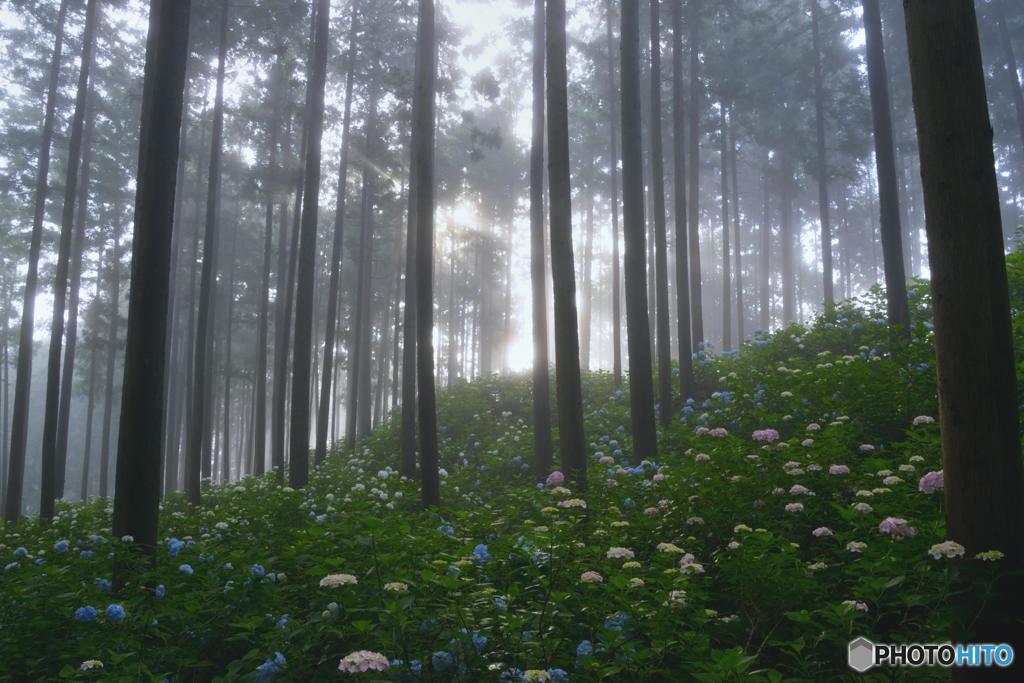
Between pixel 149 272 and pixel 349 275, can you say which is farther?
pixel 349 275

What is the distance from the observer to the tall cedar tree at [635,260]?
929 centimetres

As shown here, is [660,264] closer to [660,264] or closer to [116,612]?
[660,264]

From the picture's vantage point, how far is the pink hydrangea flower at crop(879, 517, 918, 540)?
371 centimetres

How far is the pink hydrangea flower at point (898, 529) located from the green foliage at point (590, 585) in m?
0.08

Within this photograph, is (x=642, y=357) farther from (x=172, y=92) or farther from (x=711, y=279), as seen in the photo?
(x=711, y=279)

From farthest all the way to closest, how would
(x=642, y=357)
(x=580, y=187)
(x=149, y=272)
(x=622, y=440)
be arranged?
(x=580, y=187)
(x=622, y=440)
(x=642, y=357)
(x=149, y=272)

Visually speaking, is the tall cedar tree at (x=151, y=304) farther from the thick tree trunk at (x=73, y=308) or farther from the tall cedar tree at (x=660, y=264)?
the thick tree trunk at (x=73, y=308)

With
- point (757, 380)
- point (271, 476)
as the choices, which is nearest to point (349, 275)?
point (271, 476)

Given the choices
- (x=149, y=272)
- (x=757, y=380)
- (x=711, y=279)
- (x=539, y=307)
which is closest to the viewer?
(x=149, y=272)

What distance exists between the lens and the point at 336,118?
2036 cm

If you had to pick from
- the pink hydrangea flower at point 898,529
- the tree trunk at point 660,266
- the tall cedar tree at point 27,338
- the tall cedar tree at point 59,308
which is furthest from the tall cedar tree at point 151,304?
the tall cedar tree at point 27,338

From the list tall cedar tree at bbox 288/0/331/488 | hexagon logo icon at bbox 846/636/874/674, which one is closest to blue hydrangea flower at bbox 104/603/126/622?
hexagon logo icon at bbox 846/636/874/674

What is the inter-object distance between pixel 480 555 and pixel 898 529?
2584mm

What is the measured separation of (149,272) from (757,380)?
9129 mm
